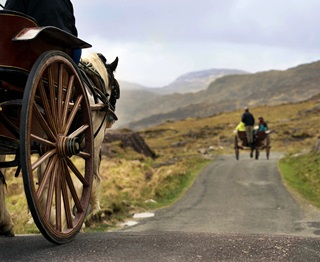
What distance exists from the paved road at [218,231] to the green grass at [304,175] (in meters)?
0.62

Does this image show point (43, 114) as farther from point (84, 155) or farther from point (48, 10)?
point (48, 10)

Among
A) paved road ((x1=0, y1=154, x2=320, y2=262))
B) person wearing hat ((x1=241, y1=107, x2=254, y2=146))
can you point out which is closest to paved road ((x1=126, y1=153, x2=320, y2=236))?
paved road ((x1=0, y1=154, x2=320, y2=262))

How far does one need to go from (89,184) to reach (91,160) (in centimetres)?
26

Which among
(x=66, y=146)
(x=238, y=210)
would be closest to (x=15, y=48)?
(x=66, y=146)

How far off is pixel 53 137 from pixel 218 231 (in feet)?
23.3

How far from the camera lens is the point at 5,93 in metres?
4.20

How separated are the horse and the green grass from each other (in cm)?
948

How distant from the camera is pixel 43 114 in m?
4.37

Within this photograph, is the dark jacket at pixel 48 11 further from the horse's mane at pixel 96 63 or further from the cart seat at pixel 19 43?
the horse's mane at pixel 96 63

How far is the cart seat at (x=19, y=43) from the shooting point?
372 cm

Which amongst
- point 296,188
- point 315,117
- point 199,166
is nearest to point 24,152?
point 296,188

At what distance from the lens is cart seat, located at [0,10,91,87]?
372 cm

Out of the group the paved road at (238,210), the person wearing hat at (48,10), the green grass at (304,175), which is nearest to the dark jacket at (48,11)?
the person wearing hat at (48,10)

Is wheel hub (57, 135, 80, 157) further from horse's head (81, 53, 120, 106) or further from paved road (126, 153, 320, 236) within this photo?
paved road (126, 153, 320, 236)
